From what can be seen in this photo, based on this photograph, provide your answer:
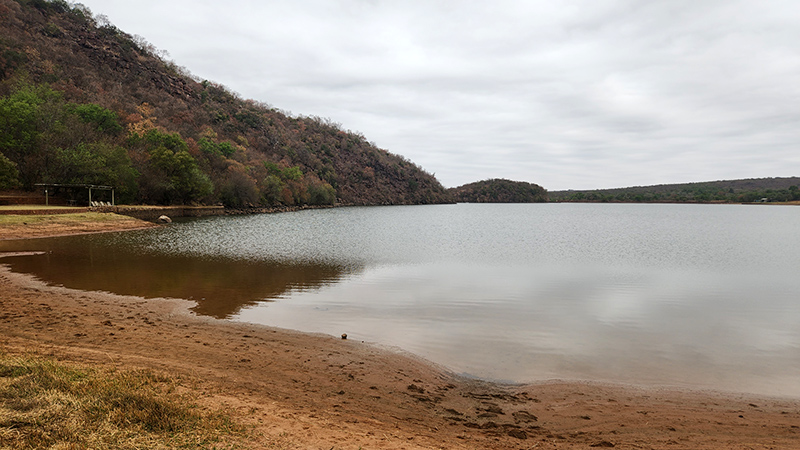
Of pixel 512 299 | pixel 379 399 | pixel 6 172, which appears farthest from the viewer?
pixel 6 172

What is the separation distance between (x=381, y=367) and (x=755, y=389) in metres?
6.80

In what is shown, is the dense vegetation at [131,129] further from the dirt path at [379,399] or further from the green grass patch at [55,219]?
the dirt path at [379,399]

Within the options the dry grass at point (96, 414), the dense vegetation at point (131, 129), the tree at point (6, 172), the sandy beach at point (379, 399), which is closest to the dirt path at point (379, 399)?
the sandy beach at point (379, 399)

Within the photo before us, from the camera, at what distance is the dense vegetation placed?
45.3 m

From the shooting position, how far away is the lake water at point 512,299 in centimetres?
855

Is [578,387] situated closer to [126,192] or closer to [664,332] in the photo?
[664,332]

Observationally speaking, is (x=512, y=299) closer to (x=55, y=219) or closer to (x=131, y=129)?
(x=55, y=219)

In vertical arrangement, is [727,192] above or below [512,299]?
above

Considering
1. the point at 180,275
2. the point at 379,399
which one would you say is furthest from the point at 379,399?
the point at 180,275

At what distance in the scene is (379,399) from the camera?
249 inches


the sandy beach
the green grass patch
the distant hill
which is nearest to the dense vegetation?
the green grass patch

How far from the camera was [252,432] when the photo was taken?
14.6ft

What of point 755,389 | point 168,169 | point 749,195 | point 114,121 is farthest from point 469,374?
point 749,195

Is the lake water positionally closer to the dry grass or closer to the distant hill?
the dry grass
